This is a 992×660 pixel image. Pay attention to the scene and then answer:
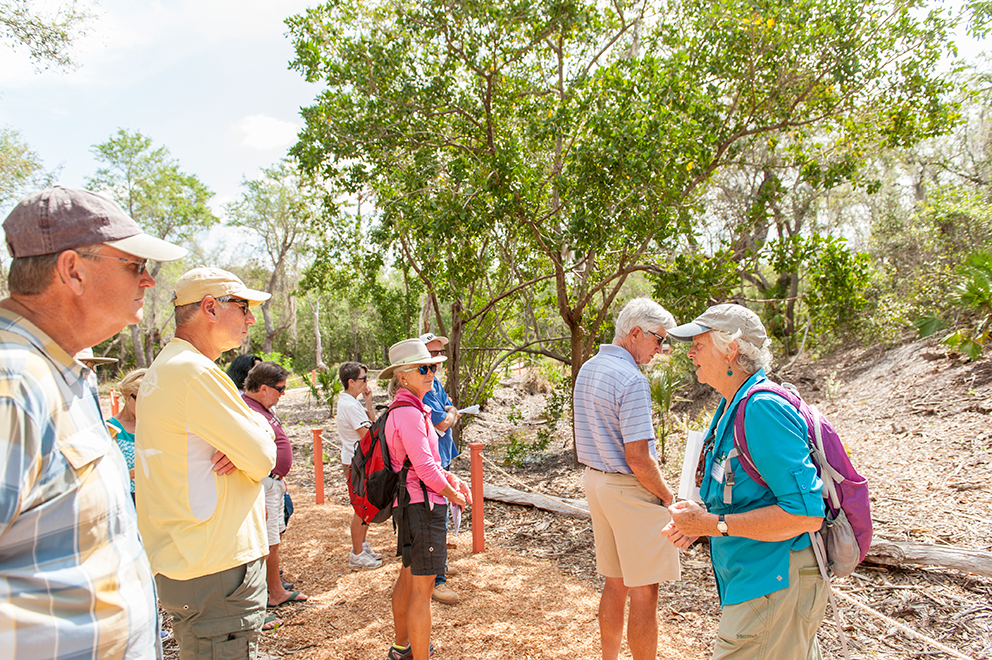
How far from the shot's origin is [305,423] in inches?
575

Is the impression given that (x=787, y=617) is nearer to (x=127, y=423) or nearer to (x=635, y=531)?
(x=635, y=531)

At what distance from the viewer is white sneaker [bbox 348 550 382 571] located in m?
4.88

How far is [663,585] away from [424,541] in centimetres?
232

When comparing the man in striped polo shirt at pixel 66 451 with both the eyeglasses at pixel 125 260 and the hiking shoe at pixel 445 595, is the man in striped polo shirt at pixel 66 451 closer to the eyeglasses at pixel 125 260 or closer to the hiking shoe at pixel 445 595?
the eyeglasses at pixel 125 260

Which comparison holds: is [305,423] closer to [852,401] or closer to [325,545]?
[325,545]

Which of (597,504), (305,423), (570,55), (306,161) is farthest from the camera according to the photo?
(305,423)

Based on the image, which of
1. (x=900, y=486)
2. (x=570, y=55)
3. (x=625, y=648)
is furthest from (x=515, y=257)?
(x=625, y=648)

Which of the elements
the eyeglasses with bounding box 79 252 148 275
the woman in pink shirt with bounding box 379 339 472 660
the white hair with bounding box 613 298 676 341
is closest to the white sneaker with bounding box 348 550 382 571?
the woman in pink shirt with bounding box 379 339 472 660

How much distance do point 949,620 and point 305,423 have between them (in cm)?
1359

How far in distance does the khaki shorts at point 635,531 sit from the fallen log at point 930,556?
2.20 metres

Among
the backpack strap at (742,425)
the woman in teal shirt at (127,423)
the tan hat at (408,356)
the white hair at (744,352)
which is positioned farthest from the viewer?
the woman in teal shirt at (127,423)

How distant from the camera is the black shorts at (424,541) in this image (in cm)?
290

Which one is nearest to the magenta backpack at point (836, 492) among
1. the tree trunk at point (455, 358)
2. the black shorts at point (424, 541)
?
the black shorts at point (424, 541)

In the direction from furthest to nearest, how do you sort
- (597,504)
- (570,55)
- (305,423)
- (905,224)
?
(905,224) < (305,423) < (570,55) < (597,504)
